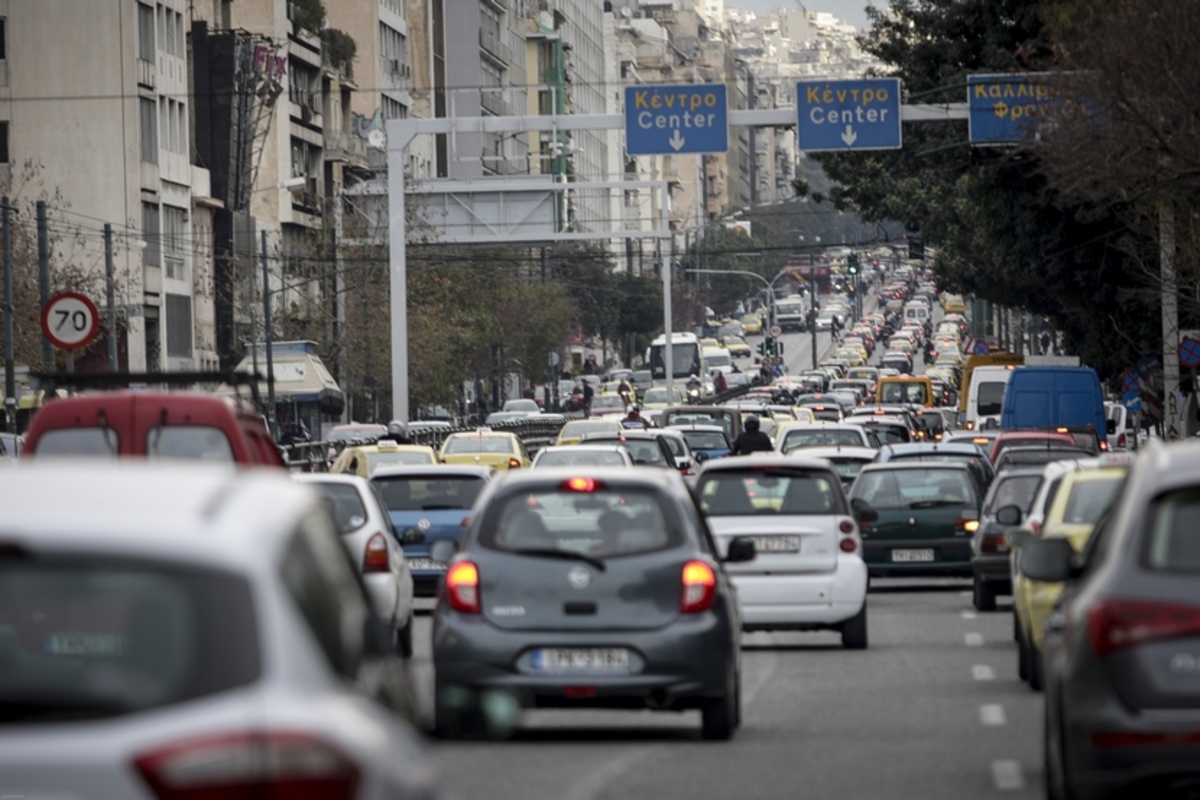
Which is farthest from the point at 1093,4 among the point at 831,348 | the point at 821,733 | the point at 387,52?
the point at 831,348

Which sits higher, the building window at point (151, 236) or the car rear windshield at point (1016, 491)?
the building window at point (151, 236)

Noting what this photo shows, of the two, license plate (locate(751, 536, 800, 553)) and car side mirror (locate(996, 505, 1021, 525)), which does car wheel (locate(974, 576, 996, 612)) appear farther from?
license plate (locate(751, 536, 800, 553))

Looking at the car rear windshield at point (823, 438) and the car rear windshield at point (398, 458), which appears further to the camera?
the car rear windshield at point (823, 438)

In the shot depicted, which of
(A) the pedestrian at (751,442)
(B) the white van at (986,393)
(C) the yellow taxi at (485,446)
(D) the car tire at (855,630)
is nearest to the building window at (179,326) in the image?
(B) the white van at (986,393)

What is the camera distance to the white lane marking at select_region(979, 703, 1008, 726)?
14578 millimetres

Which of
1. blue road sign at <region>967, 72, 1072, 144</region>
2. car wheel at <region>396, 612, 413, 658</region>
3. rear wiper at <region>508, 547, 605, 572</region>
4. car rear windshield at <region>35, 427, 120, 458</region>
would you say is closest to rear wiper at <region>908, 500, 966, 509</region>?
car wheel at <region>396, 612, 413, 658</region>

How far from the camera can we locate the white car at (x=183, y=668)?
486cm

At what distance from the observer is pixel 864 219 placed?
66.5 m

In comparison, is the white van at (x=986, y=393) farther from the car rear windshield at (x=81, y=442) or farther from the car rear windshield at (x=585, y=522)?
the car rear windshield at (x=585, y=522)

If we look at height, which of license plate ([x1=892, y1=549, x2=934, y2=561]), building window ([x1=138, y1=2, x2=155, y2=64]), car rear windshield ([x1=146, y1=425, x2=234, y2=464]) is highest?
building window ([x1=138, y1=2, x2=155, y2=64])

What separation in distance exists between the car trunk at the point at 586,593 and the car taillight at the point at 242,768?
8164 millimetres

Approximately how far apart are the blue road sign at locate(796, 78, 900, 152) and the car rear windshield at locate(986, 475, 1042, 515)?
21877 millimetres

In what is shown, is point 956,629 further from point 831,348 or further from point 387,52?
point 831,348

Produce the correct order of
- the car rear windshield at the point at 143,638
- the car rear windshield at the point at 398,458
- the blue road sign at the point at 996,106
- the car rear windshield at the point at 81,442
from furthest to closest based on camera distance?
1. the blue road sign at the point at 996,106
2. the car rear windshield at the point at 398,458
3. the car rear windshield at the point at 81,442
4. the car rear windshield at the point at 143,638
